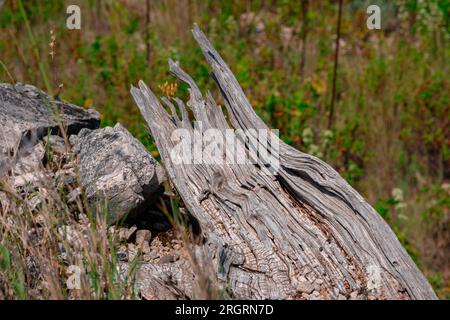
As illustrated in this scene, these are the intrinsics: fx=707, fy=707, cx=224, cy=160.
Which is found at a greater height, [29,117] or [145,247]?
[29,117]

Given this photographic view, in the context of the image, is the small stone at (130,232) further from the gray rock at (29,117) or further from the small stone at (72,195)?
the gray rock at (29,117)

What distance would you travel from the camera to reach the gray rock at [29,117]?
12.7ft

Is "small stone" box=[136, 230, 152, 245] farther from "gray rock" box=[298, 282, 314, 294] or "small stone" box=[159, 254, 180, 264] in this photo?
"gray rock" box=[298, 282, 314, 294]

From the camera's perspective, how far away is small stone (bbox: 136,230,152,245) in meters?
3.72

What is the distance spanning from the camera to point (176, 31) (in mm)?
8094

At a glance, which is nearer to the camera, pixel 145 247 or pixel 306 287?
pixel 306 287

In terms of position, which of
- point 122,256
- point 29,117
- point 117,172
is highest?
point 29,117

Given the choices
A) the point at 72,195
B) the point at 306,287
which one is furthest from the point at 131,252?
the point at 306,287

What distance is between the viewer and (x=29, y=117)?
402 cm

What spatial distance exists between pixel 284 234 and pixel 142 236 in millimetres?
776

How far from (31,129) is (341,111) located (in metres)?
4.13

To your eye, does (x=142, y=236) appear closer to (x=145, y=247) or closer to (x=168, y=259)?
(x=145, y=247)
